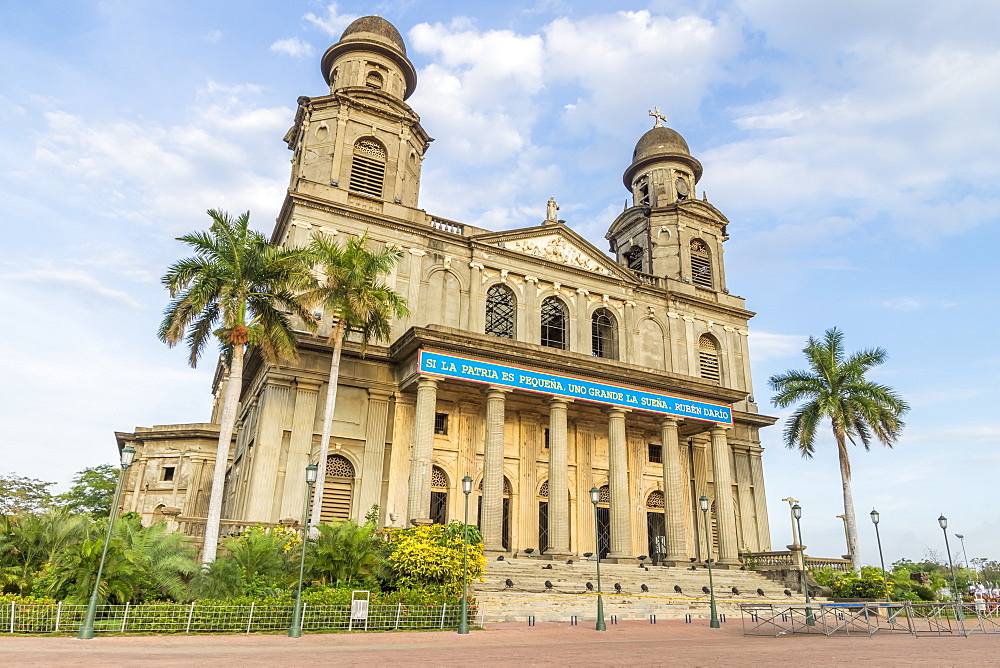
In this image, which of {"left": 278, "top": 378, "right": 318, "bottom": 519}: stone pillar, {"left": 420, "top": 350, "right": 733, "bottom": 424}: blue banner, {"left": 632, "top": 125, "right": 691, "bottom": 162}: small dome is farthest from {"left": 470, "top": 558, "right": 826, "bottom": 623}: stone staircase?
{"left": 632, "top": 125, "right": 691, "bottom": 162}: small dome

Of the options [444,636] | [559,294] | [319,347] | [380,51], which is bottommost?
[444,636]

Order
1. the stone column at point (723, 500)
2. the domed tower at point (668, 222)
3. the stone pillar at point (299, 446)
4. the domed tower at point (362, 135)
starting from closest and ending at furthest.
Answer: the stone pillar at point (299, 446) → the stone column at point (723, 500) → the domed tower at point (362, 135) → the domed tower at point (668, 222)

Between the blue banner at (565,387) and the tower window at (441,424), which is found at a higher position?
the blue banner at (565,387)

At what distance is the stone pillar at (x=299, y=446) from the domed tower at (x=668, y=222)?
20.3m

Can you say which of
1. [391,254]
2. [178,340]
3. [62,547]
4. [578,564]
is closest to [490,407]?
[578,564]

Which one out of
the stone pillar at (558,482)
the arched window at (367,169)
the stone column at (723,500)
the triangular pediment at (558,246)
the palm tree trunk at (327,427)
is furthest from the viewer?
the triangular pediment at (558,246)

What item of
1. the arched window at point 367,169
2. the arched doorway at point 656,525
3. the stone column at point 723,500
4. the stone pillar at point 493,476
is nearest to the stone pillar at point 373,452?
the stone pillar at point 493,476

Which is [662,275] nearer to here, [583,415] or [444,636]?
[583,415]

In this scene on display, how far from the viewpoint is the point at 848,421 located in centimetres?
3328

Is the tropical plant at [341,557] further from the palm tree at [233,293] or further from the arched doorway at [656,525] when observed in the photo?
Result: the arched doorway at [656,525]

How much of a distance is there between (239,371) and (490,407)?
9342mm

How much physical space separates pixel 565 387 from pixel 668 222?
16.9 m

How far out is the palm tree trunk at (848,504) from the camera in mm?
31389

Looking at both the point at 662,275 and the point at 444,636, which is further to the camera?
the point at 662,275
